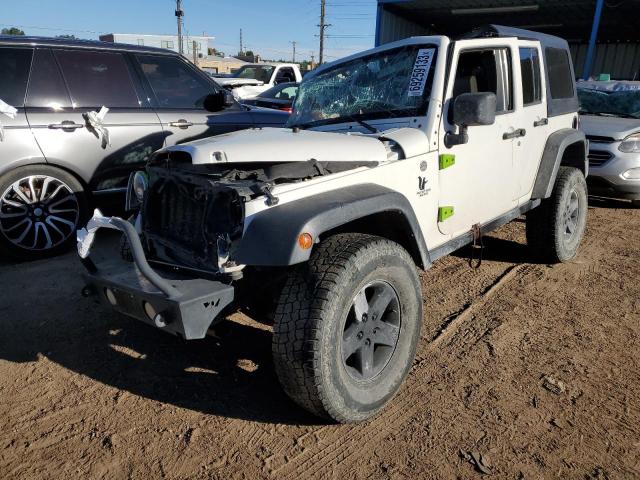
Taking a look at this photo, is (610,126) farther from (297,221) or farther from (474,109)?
(297,221)

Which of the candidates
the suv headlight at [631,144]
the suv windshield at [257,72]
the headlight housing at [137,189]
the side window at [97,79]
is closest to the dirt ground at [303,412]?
the headlight housing at [137,189]

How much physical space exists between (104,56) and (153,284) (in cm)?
390

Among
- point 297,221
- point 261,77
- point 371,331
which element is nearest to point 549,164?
point 371,331

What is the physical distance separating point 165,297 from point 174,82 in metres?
4.17

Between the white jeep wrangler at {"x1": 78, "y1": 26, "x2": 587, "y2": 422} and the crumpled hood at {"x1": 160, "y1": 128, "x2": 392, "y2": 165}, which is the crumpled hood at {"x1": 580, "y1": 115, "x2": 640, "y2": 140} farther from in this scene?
the crumpled hood at {"x1": 160, "y1": 128, "x2": 392, "y2": 165}

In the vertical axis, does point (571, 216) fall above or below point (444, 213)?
below

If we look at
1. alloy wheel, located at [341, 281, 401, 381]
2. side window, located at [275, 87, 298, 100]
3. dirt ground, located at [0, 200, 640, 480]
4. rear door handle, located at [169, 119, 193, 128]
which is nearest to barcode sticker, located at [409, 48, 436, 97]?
alloy wheel, located at [341, 281, 401, 381]

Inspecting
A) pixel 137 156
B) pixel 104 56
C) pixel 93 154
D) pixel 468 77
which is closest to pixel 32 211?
pixel 93 154

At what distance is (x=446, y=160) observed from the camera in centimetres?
328

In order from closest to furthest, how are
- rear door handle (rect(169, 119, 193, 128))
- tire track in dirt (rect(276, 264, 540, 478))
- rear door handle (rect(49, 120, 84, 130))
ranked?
tire track in dirt (rect(276, 264, 540, 478)), rear door handle (rect(49, 120, 84, 130)), rear door handle (rect(169, 119, 193, 128))

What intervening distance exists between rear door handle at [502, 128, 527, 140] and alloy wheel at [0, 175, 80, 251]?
12.9ft

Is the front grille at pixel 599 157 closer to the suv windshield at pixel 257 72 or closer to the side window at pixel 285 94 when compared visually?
the side window at pixel 285 94

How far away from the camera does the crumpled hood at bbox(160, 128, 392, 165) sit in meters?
2.62

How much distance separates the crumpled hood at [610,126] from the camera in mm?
6945
